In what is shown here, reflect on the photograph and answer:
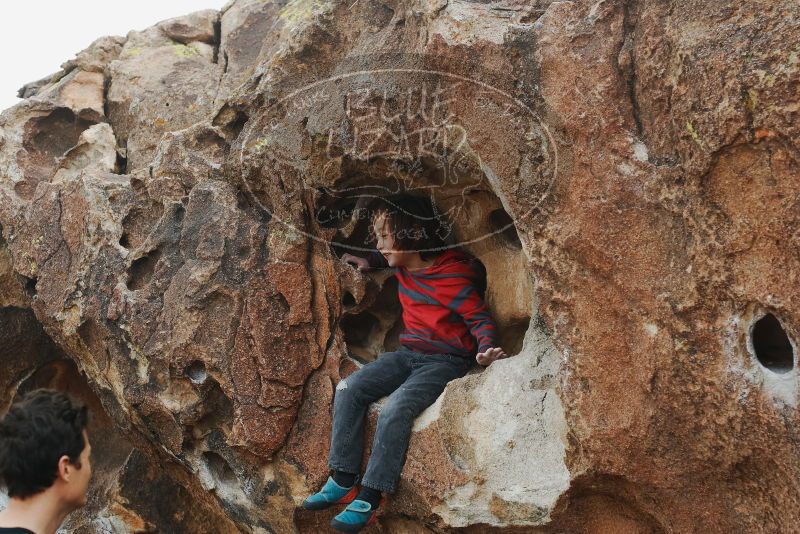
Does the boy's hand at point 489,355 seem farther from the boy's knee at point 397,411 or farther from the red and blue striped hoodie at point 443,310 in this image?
the boy's knee at point 397,411

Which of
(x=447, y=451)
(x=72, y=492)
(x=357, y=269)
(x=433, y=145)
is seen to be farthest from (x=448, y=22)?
(x=72, y=492)

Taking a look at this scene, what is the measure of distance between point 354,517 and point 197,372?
1.21 metres

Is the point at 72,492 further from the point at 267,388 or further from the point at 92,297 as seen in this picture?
the point at 92,297

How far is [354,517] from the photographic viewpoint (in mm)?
3287

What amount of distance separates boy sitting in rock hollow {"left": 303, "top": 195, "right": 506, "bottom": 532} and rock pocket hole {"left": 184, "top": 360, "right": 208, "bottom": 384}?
756 millimetres

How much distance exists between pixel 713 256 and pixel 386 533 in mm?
2079

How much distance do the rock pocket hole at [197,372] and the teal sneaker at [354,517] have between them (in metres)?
1.09

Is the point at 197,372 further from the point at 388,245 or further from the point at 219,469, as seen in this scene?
the point at 388,245

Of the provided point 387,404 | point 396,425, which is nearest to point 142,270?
point 387,404

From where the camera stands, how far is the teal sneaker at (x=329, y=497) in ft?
11.2

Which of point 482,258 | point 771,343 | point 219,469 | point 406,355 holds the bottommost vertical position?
point 219,469

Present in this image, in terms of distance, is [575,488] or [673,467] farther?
[575,488]

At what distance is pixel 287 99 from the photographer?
4078 millimetres

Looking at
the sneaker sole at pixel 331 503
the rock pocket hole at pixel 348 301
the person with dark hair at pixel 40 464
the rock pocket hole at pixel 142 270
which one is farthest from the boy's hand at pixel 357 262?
the person with dark hair at pixel 40 464
